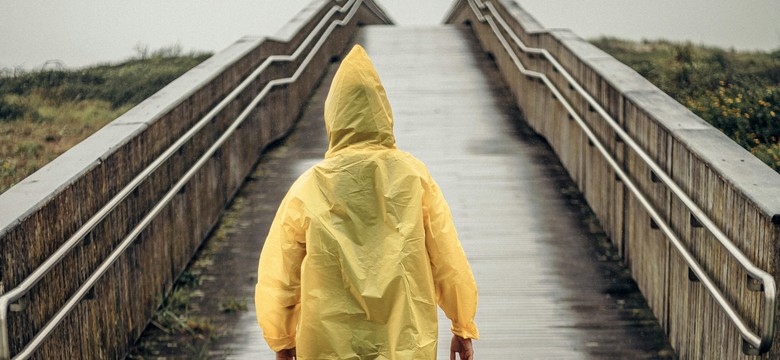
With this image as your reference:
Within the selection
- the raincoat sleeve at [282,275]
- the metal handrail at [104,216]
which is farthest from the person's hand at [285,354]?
the metal handrail at [104,216]

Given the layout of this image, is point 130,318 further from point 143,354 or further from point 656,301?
point 656,301

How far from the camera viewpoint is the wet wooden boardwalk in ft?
Answer: 18.6

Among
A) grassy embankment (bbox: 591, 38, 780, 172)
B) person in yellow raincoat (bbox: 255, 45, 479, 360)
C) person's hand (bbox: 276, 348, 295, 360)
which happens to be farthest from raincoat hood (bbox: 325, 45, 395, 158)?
grassy embankment (bbox: 591, 38, 780, 172)

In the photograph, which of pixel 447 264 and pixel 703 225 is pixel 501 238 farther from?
pixel 447 264

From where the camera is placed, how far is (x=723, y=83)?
10945 mm

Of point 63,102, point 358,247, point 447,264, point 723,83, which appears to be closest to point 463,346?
point 447,264

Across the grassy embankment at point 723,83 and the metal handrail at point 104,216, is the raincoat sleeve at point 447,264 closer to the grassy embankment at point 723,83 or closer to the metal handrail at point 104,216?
the metal handrail at point 104,216

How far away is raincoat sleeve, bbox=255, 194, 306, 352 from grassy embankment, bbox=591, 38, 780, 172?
488 centimetres

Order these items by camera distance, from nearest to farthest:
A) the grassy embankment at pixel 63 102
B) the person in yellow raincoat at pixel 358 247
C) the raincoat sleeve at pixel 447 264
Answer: the person in yellow raincoat at pixel 358 247
the raincoat sleeve at pixel 447 264
the grassy embankment at pixel 63 102

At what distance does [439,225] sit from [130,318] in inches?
115

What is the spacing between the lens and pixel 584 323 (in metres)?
5.84

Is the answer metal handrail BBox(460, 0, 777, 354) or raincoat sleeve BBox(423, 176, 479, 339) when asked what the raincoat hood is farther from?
metal handrail BBox(460, 0, 777, 354)

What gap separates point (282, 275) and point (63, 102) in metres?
9.80

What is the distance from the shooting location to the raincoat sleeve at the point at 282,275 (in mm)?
3084
